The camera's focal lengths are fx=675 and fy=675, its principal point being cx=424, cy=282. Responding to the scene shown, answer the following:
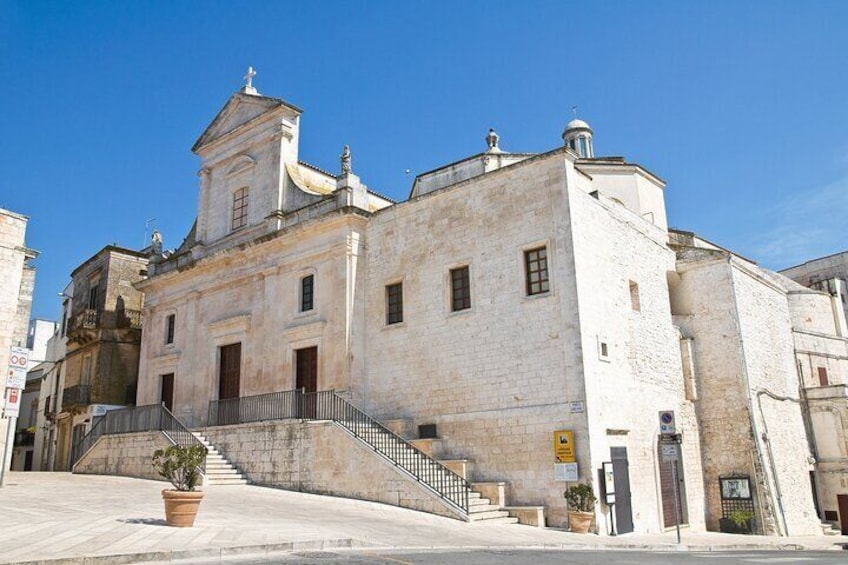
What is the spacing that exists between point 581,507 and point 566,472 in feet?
2.92

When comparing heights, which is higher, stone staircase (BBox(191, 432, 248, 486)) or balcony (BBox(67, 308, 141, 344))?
balcony (BBox(67, 308, 141, 344))

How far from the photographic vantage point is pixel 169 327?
2681cm

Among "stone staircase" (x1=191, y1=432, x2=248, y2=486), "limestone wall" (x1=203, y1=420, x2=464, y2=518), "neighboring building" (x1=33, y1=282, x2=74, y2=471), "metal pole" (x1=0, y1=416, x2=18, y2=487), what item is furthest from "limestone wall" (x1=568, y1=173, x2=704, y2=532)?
"neighboring building" (x1=33, y1=282, x2=74, y2=471)

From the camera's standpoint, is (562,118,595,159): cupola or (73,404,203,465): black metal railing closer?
(73,404,203,465): black metal railing

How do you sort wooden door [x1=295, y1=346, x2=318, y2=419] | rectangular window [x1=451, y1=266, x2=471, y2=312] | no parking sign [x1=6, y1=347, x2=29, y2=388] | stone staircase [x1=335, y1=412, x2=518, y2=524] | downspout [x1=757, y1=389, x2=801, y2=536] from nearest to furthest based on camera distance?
1. stone staircase [x1=335, y1=412, x2=518, y2=524]
2. no parking sign [x1=6, y1=347, x2=29, y2=388]
3. rectangular window [x1=451, y1=266, x2=471, y2=312]
4. downspout [x1=757, y1=389, x2=801, y2=536]
5. wooden door [x1=295, y1=346, x2=318, y2=419]

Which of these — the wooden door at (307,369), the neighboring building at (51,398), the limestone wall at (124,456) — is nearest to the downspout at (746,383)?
the wooden door at (307,369)

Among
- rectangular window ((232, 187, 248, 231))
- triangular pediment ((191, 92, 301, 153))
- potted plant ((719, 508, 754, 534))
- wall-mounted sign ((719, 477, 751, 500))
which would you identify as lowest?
potted plant ((719, 508, 754, 534))

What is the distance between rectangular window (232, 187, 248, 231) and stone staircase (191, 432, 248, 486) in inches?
343

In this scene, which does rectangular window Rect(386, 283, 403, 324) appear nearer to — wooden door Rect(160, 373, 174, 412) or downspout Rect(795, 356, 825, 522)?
wooden door Rect(160, 373, 174, 412)

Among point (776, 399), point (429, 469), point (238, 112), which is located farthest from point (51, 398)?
point (776, 399)

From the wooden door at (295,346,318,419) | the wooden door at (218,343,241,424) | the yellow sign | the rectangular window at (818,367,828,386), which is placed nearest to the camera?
the yellow sign

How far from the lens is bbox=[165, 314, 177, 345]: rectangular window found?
26.6m

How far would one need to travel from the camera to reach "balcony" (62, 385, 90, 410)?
2922cm

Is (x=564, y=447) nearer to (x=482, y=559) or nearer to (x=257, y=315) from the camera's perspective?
(x=482, y=559)
